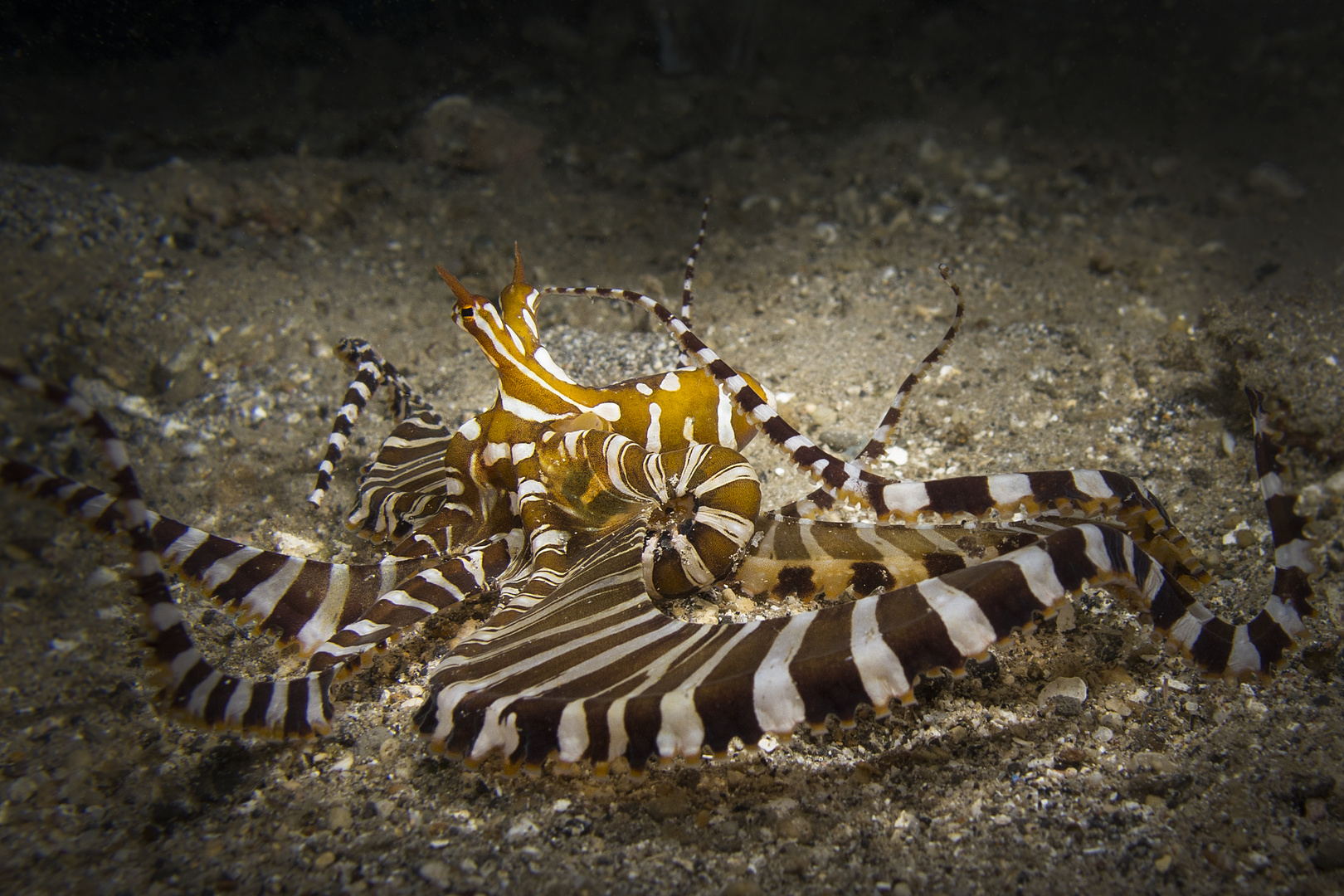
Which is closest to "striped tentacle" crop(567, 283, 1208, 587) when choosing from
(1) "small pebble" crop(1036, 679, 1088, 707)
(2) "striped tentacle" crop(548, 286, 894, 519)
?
(2) "striped tentacle" crop(548, 286, 894, 519)

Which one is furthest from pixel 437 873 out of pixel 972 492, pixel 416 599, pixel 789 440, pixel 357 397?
pixel 357 397

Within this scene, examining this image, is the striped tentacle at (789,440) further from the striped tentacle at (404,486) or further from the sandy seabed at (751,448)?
the striped tentacle at (404,486)

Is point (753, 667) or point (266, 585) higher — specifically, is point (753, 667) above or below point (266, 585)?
below

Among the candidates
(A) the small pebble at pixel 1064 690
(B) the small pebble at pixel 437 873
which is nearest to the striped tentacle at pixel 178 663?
(B) the small pebble at pixel 437 873

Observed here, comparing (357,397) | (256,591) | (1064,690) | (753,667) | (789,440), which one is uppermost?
(357,397)

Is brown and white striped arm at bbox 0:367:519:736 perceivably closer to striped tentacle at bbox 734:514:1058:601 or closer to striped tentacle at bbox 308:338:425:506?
striped tentacle at bbox 308:338:425:506

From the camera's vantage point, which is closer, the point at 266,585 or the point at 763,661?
the point at 763,661

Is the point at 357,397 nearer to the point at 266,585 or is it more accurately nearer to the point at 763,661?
the point at 266,585
